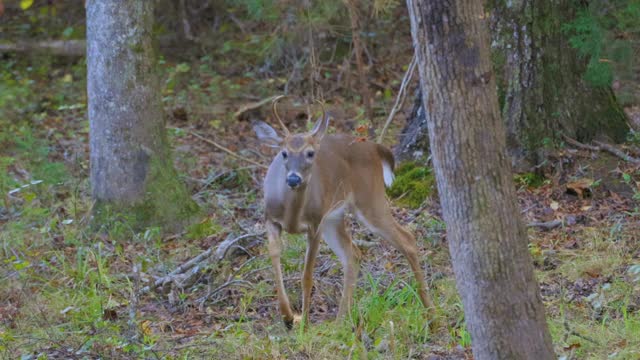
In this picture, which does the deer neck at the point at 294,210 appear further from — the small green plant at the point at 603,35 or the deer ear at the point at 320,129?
the small green plant at the point at 603,35

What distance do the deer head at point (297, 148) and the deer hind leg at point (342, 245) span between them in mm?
397

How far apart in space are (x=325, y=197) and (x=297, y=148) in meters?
0.37

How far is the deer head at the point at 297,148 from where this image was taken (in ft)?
19.9

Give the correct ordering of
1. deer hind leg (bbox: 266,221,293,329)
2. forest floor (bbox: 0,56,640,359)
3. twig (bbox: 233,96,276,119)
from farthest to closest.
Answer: twig (bbox: 233,96,276,119) → deer hind leg (bbox: 266,221,293,329) → forest floor (bbox: 0,56,640,359)

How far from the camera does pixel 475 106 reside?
3.90 m

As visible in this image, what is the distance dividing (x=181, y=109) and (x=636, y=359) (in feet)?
25.6

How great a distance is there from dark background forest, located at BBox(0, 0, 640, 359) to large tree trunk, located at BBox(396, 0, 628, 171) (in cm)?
1

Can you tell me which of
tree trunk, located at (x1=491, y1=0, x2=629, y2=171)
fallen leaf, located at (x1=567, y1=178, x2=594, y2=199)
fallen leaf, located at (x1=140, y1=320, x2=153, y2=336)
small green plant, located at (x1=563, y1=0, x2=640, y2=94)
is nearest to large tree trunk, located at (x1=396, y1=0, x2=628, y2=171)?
tree trunk, located at (x1=491, y1=0, x2=629, y2=171)

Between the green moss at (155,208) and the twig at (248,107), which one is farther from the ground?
the green moss at (155,208)

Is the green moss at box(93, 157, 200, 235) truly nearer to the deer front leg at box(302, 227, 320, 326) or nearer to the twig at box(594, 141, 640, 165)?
the deer front leg at box(302, 227, 320, 326)

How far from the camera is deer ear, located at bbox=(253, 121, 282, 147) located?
6355mm

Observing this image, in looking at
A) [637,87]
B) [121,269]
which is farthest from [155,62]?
[637,87]

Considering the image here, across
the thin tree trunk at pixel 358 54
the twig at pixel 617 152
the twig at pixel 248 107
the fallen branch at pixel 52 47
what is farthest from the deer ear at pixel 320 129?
the fallen branch at pixel 52 47

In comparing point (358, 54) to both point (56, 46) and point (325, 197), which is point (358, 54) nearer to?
point (325, 197)
